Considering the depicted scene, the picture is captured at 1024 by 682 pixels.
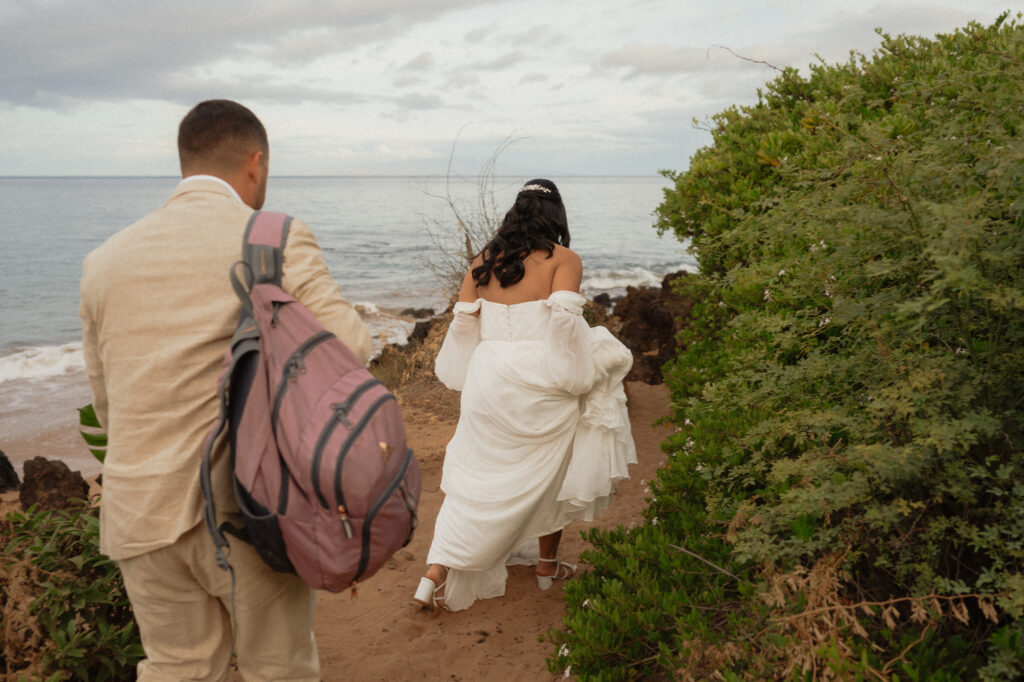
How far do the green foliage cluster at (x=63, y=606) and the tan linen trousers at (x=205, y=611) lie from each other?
629 millimetres

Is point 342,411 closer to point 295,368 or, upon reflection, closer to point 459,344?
point 295,368

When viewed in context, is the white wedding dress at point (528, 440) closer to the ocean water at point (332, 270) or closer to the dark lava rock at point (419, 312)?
the ocean water at point (332, 270)

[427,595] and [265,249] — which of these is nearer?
[265,249]

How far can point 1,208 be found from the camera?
66625 millimetres

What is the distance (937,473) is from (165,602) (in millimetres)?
2410

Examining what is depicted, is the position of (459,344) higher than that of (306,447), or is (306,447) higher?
(306,447)

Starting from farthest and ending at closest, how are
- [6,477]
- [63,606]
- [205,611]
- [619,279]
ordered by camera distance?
[619,279], [6,477], [63,606], [205,611]

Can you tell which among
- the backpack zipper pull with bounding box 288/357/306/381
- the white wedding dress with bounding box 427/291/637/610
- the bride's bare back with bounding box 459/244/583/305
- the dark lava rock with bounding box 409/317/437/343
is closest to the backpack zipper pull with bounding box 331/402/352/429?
the backpack zipper pull with bounding box 288/357/306/381

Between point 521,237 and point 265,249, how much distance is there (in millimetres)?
2772

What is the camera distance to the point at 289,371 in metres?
2.10

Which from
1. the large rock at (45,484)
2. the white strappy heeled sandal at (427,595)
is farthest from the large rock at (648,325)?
the large rock at (45,484)

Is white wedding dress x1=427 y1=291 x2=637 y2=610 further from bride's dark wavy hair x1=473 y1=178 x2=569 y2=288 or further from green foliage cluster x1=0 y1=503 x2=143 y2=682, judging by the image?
green foliage cluster x1=0 y1=503 x2=143 y2=682

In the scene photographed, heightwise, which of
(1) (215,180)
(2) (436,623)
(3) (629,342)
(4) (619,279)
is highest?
(1) (215,180)

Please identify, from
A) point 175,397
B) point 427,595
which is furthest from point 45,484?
point 175,397
